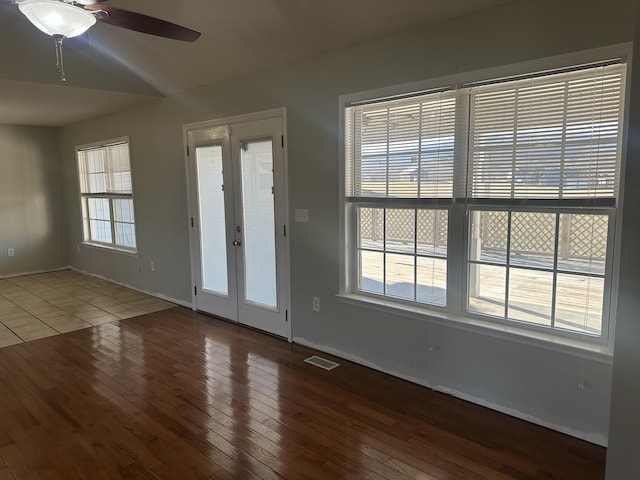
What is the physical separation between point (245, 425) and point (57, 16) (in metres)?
2.23

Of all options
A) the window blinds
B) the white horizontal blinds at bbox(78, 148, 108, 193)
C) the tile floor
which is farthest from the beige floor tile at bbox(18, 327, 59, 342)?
the white horizontal blinds at bbox(78, 148, 108, 193)

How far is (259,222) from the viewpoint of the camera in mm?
4102

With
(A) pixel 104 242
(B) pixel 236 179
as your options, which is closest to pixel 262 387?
(B) pixel 236 179

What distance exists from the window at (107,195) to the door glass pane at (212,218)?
1.59 m

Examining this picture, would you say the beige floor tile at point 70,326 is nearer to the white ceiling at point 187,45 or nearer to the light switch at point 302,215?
the white ceiling at point 187,45

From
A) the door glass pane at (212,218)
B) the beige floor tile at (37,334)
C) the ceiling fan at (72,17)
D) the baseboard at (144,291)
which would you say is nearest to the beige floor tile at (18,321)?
the beige floor tile at (37,334)

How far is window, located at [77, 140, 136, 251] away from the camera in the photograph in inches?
229

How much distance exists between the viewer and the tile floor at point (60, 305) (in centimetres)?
441

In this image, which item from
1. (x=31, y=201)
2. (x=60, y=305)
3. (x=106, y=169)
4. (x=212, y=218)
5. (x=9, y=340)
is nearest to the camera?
(x=9, y=340)

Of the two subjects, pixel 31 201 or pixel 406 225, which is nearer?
pixel 406 225

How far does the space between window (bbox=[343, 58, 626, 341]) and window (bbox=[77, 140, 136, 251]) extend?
12.1ft

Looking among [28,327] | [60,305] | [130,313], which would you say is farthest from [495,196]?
[60,305]

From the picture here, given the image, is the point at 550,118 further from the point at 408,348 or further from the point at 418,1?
the point at 408,348

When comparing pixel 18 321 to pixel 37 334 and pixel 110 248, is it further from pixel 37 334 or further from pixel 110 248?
pixel 110 248
